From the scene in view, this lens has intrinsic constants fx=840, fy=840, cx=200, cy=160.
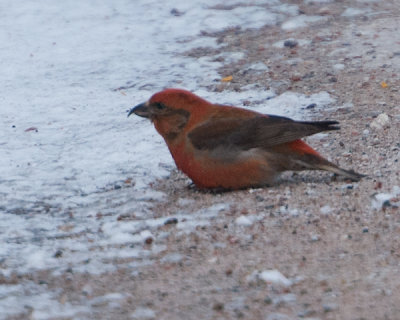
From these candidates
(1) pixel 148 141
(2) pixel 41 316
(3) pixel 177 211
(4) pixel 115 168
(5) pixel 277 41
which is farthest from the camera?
(5) pixel 277 41

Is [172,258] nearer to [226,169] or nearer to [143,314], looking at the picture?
[143,314]

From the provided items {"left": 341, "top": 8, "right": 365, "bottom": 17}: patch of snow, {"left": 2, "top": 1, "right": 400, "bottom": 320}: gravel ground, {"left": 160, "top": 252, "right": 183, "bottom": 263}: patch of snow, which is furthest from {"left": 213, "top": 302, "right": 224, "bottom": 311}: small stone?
{"left": 341, "top": 8, "right": 365, "bottom": 17}: patch of snow

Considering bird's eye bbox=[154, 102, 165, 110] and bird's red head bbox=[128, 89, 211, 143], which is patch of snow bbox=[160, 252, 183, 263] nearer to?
bird's red head bbox=[128, 89, 211, 143]

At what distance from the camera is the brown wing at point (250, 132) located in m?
4.83

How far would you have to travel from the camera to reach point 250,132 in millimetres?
4887

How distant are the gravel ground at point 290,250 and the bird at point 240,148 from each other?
0.10 meters

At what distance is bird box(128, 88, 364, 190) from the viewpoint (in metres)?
4.84

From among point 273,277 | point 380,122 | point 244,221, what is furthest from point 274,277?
point 380,122

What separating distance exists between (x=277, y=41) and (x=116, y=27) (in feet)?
6.06

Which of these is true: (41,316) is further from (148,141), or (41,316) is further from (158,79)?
(158,79)

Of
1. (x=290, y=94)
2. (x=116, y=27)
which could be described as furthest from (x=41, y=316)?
(x=116, y=27)

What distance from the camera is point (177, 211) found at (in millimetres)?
4699

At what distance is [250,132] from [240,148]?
0.11m

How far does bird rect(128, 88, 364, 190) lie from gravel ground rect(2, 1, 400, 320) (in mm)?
104
